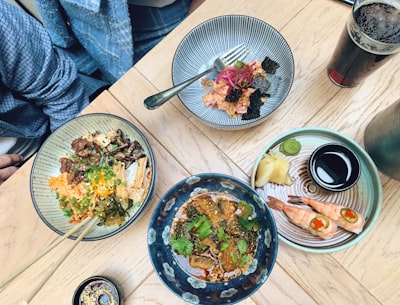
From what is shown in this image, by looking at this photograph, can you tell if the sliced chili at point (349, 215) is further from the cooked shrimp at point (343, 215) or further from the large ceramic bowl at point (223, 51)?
the large ceramic bowl at point (223, 51)

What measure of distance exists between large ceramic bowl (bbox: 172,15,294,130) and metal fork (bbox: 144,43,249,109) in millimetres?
17

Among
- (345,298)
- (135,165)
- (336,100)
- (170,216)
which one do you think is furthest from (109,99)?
(345,298)

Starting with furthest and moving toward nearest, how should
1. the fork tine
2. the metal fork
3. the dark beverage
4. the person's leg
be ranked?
the person's leg
the fork tine
the metal fork
the dark beverage

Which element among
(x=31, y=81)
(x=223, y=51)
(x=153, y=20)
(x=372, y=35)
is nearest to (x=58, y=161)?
(x=31, y=81)

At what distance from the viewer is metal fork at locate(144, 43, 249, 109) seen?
0.90 m

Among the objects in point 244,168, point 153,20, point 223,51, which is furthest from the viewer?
point 153,20

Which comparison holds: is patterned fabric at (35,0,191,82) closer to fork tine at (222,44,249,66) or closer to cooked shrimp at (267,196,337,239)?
fork tine at (222,44,249,66)

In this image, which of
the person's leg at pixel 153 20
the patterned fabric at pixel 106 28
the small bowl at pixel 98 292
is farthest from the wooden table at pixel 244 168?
the person's leg at pixel 153 20

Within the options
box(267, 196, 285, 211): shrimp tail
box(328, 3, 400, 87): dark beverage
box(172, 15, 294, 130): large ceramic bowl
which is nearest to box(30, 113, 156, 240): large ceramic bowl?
box(172, 15, 294, 130): large ceramic bowl

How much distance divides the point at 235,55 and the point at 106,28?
416 millimetres

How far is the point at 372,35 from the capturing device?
2.62 feet

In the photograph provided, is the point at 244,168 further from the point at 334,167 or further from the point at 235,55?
the point at 235,55

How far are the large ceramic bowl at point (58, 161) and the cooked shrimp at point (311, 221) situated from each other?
12.4 inches

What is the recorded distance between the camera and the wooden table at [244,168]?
0.85 metres
